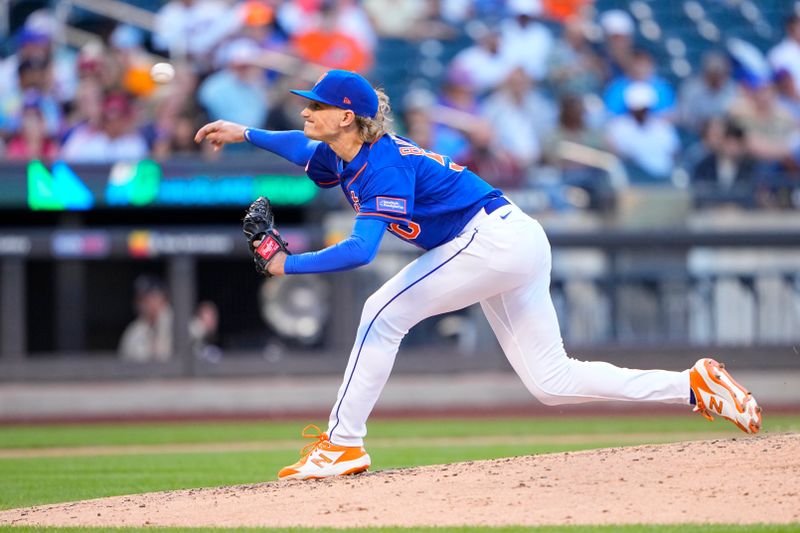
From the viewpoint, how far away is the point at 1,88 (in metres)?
12.4

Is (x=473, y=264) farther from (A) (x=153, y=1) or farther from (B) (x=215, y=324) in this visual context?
(A) (x=153, y=1)

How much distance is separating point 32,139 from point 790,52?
8463 millimetres

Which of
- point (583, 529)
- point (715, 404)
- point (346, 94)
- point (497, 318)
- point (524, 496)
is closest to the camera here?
point (583, 529)

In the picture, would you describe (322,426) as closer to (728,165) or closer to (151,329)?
(151,329)

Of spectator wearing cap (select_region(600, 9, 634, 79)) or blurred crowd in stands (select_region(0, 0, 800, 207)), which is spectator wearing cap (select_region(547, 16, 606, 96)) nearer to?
blurred crowd in stands (select_region(0, 0, 800, 207))

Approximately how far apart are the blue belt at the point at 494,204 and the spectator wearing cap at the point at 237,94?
7.00 m

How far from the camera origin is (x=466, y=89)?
13.2m

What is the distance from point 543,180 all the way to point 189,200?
3.58m

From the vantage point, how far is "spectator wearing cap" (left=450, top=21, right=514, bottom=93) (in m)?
13.5

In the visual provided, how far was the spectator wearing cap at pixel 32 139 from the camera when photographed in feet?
38.5

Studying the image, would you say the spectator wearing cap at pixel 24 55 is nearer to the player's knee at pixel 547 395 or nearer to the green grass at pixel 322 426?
the green grass at pixel 322 426

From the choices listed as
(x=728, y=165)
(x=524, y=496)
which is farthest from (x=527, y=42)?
(x=524, y=496)

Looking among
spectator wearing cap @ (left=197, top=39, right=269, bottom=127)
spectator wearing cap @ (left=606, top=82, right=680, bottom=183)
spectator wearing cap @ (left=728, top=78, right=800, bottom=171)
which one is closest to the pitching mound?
spectator wearing cap @ (left=197, top=39, right=269, bottom=127)

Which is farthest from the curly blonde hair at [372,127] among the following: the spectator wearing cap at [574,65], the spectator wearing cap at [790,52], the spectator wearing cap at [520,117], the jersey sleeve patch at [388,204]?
the spectator wearing cap at [790,52]
